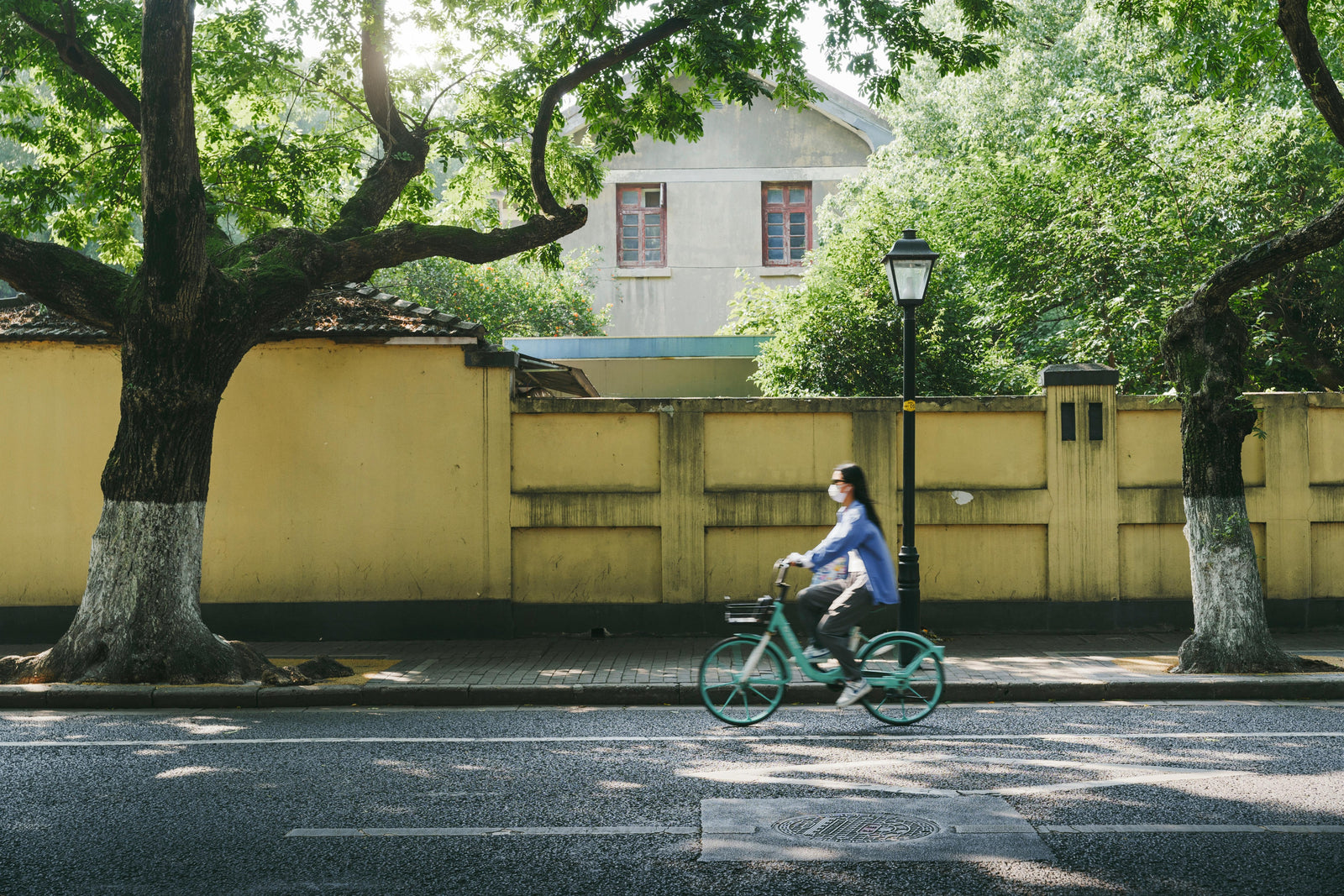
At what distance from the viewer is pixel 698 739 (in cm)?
693

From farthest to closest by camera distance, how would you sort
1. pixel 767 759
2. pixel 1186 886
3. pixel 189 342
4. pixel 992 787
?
pixel 189 342
pixel 767 759
pixel 992 787
pixel 1186 886

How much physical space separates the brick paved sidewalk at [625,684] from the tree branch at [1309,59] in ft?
16.4

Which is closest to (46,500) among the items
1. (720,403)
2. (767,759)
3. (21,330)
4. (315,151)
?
(21,330)

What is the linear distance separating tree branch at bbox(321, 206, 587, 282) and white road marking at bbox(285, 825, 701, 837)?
6217mm

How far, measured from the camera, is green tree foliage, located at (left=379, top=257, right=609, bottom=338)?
72.0 feet

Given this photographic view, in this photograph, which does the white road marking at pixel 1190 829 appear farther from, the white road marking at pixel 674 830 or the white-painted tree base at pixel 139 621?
the white-painted tree base at pixel 139 621

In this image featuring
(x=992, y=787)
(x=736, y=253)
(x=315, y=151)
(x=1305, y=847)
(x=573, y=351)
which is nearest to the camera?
(x=1305, y=847)

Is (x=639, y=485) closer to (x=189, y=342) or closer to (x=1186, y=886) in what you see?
(x=189, y=342)

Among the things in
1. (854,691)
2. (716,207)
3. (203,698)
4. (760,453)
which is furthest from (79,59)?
(716,207)

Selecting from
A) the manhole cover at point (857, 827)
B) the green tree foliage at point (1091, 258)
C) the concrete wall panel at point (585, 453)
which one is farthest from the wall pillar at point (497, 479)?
the manhole cover at point (857, 827)

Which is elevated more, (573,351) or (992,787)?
(573,351)

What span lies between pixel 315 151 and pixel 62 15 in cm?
299

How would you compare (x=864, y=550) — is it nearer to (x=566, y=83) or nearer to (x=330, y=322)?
(x=566, y=83)

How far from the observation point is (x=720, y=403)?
11.3 metres
